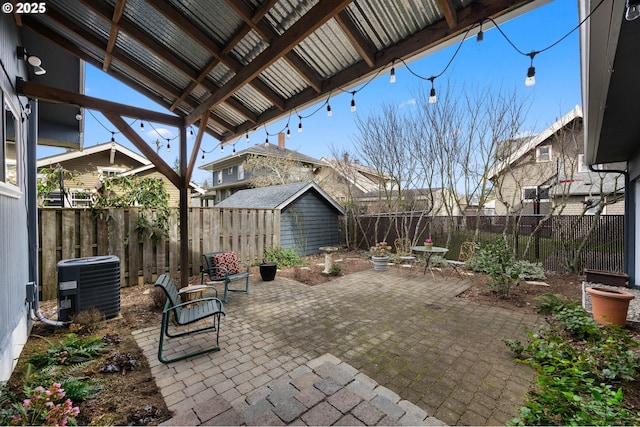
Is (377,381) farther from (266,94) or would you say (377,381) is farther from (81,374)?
(266,94)

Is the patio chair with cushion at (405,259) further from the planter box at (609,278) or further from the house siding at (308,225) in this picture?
the planter box at (609,278)

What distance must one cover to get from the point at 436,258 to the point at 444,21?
7.03m

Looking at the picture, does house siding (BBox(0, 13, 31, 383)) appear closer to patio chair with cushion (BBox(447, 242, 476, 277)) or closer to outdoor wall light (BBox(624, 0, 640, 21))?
outdoor wall light (BBox(624, 0, 640, 21))

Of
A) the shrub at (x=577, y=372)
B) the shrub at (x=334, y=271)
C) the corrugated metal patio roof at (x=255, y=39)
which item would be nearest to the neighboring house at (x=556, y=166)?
the shrub at (x=577, y=372)

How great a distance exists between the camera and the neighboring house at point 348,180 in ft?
38.6

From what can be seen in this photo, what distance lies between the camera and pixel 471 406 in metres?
2.24

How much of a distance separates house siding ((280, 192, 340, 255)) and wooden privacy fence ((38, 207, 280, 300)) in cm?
120

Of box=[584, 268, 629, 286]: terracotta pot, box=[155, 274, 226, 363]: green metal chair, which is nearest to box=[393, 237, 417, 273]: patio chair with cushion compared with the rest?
box=[584, 268, 629, 286]: terracotta pot

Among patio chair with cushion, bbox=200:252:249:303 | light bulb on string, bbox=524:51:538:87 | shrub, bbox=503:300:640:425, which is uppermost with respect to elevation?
light bulb on string, bbox=524:51:538:87

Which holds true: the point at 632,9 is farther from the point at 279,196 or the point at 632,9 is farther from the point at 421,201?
the point at 421,201

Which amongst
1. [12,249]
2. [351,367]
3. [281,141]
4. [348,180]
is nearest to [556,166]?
[348,180]

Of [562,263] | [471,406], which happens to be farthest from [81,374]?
[562,263]

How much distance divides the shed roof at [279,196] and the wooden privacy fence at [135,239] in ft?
3.34

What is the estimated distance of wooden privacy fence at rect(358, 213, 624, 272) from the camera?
6.61 m
